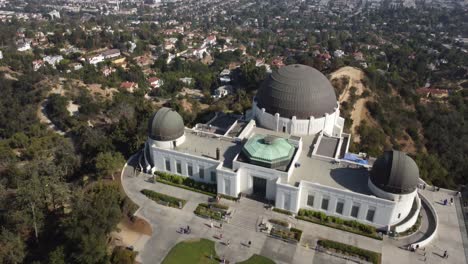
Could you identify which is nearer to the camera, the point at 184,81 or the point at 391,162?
the point at 391,162

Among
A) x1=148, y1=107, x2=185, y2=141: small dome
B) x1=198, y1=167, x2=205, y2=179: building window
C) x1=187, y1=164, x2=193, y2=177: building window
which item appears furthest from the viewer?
x1=148, y1=107, x2=185, y2=141: small dome

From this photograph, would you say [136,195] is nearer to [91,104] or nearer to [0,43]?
[91,104]

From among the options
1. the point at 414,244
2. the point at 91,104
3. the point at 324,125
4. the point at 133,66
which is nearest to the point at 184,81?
the point at 133,66

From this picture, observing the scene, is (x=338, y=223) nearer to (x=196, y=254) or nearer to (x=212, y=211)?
(x=212, y=211)

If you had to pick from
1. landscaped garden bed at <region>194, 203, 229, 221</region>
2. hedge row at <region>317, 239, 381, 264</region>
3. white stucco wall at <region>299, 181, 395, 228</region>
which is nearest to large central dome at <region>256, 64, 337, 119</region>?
white stucco wall at <region>299, 181, 395, 228</region>

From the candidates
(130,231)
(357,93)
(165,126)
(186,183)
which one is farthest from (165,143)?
(357,93)

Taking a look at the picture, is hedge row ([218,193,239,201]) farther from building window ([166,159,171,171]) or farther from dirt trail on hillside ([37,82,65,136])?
dirt trail on hillside ([37,82,65,136])
